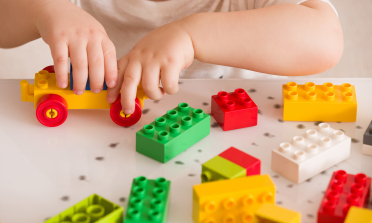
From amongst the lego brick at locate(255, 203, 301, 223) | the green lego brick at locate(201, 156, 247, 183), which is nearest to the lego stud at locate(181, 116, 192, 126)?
the green lego brick at locate(201, 156, 247, 183)

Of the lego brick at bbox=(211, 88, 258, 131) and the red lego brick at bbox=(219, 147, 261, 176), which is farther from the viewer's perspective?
the lego brick at bbox=(211, 88, 258, 131)

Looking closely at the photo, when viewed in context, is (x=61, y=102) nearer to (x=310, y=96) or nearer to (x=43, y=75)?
(x=43, y=75)

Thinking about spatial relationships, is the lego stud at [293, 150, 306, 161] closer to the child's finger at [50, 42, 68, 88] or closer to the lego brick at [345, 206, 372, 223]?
the lego brick at [345, 206, 372, 223]

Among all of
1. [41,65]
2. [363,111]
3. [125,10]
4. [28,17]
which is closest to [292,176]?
[363,111]

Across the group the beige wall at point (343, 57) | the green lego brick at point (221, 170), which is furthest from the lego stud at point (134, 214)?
the beige wall at point (343, 57)

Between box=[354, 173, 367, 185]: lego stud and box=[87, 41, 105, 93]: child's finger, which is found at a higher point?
box=[87, 41, 105, 93]: child's finger

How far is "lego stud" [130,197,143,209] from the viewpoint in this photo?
458 millimetres

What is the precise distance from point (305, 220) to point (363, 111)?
0.32m

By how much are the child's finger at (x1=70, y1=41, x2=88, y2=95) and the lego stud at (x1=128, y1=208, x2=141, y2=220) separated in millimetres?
285

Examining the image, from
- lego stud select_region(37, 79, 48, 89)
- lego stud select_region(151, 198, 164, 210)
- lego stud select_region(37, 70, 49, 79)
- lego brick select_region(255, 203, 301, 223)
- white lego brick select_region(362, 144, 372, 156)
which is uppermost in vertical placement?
lego stud select_region(37, 70, 49, 79)

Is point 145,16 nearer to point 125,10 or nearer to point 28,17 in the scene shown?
point 125,10

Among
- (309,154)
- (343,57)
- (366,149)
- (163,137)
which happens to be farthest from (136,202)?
(343,57)

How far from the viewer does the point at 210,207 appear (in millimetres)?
453

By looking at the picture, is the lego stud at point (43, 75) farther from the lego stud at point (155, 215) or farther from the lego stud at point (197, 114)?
the lego stud at point (155, 215)
